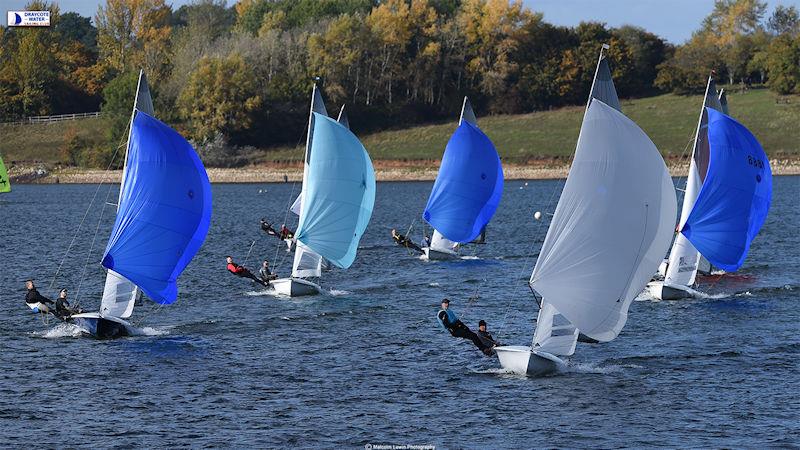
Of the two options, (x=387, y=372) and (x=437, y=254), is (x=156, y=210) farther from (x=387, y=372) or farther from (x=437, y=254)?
(x=437, y=254)

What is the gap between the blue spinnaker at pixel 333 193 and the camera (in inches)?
2151

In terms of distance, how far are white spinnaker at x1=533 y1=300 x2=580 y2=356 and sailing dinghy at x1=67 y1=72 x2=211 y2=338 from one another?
13.7 m

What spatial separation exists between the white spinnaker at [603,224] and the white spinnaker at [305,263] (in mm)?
21602

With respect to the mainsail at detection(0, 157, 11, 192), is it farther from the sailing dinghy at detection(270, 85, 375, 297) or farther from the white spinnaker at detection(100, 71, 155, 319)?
the white spinnaker at detection(100, 71, 155, 319)

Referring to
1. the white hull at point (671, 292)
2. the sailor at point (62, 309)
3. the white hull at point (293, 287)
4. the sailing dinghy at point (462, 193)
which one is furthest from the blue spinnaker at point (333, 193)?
the sailor at point (62, 309)

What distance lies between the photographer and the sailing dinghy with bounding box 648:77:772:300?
5228cm

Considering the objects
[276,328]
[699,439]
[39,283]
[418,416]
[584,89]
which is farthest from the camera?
[584,89]

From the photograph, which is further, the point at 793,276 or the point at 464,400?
the point at 793,276

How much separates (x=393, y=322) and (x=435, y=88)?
5346 inches

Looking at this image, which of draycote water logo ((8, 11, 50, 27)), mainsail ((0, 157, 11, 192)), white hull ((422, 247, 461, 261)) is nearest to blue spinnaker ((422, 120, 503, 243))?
white hull ((422, 247, 461, 261))

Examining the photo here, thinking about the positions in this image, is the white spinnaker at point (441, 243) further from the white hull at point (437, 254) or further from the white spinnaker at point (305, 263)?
the white spinnaker at point (305, 263)

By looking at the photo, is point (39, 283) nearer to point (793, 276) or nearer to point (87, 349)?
point (87, 349)

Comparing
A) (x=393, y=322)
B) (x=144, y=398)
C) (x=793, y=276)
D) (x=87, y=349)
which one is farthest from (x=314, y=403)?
(x=793, y=276)

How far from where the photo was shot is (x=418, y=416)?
3338cm
